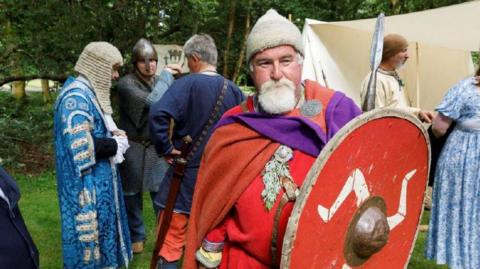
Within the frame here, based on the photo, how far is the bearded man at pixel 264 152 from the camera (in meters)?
1.71

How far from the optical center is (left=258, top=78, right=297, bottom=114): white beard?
5.68 ft

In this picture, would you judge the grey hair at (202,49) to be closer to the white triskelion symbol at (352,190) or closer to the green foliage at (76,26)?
the white triskelion symbol at (352,190)

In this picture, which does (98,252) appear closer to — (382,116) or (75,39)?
(382,116)

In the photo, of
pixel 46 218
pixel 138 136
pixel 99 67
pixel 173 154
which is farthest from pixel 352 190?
pixel 46 218

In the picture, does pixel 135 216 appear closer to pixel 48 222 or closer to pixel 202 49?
pixel 48 222

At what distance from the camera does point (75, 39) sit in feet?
26.9

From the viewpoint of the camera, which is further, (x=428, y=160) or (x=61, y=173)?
(x=61, y=173)

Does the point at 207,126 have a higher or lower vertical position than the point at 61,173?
higher

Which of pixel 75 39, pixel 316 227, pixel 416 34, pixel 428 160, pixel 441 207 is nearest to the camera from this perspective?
pixel 316 227

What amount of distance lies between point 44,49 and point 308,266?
794 centimetres

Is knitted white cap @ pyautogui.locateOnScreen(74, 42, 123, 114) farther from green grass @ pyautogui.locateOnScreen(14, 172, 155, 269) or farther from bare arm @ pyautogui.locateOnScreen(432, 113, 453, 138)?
bare arm @ pyautogui.locateOnScreen(432, 113, 453, 138)

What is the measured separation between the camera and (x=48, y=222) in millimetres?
5395

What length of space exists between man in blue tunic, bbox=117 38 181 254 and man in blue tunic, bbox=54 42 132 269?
749 mm

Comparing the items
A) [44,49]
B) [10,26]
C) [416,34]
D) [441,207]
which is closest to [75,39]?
[44,49]
